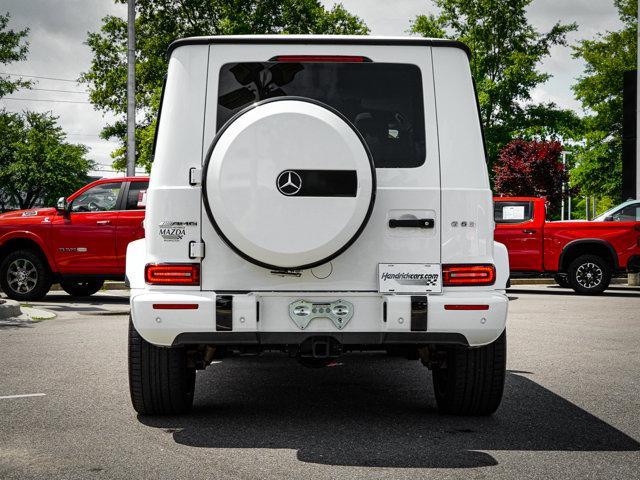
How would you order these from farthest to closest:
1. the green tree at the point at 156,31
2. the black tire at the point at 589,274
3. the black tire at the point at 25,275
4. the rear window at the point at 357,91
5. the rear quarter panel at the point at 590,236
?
1. the green tree at the point at 156,31
2. the black tire at the point at 589,274
3. the rear quarter panel at the point at 590,236
4. the black tire at the point at 25,275
5. the rear window at the point at 357,91

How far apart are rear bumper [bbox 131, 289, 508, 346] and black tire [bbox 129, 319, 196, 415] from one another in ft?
1.13

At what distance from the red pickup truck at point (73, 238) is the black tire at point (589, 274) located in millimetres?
8633

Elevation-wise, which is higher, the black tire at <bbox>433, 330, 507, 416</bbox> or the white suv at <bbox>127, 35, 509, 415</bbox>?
the white suv at <bbox>127, 35, 509, 415</bbox>

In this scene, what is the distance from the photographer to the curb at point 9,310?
37.4 ft

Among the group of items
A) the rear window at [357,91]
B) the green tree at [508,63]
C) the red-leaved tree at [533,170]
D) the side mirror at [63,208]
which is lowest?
the side mirror at [63,208]

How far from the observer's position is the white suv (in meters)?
4.51

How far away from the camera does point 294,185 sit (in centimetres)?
450

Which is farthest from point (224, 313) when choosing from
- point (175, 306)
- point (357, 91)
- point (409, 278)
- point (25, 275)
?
point (25, 275)


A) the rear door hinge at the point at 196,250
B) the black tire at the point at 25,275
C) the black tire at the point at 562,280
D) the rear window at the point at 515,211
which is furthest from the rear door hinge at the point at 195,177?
the black tire at the point at 562,280

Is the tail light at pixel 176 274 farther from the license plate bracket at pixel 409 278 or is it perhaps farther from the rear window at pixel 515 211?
the rear window at pixel 515 211

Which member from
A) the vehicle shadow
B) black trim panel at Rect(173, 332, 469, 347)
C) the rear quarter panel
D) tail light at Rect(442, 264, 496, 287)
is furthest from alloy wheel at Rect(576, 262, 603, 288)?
black trim panel at Rect(173, 332, 469, 347)

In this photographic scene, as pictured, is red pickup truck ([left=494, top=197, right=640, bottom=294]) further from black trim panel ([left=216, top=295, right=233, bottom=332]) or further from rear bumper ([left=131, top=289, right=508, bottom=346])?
black trim panel ([left=216, top=295, right=233, bottom=332])

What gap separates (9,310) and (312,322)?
789cm

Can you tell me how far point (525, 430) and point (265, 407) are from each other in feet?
5.74
